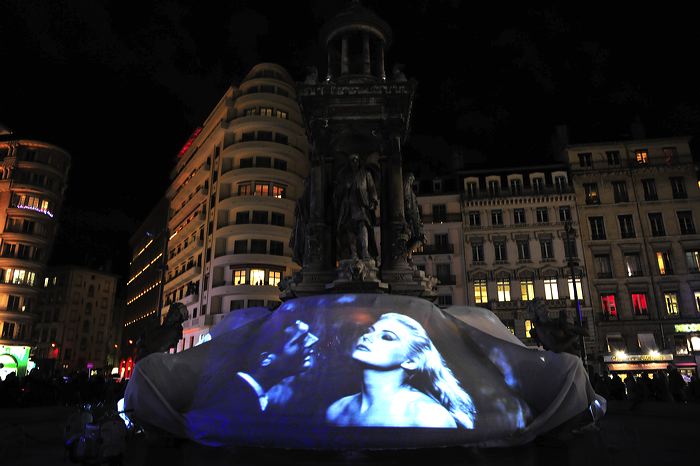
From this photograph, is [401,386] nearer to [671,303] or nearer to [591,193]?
[671,303]

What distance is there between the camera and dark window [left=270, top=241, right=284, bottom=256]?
4803cm

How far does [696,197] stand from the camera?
44625 mm

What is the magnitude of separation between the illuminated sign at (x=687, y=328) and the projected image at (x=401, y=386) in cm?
4204

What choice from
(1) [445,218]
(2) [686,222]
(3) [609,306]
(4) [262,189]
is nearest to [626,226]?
(2) [686,222]

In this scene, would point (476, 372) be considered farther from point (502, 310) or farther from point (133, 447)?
point (502, 310)

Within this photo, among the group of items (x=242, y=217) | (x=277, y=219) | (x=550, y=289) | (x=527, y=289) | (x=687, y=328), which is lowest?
(x=687, y=328)

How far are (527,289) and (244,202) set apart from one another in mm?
30659

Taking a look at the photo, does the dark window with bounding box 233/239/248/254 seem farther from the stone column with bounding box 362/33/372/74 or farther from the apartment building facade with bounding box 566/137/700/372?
the stone column with bounding box 362/33/372/74

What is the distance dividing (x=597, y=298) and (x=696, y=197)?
14757 millimetres

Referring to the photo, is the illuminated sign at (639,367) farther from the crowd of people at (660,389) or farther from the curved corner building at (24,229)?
the curved corner building at (24,229)

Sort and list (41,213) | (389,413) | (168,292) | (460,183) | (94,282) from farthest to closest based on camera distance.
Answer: (94,282), (168,292), (41,213), (460,183), (389,413)

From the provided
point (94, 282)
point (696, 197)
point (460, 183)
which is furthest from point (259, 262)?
point (94, 282)

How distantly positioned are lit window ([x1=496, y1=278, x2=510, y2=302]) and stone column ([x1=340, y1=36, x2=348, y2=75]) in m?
35.3

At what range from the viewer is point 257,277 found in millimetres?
46781
